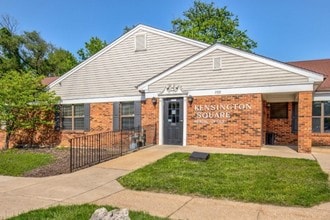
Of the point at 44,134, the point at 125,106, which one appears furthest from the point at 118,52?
the point at 44,134

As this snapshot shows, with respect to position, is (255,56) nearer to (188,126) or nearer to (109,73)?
(188,126)

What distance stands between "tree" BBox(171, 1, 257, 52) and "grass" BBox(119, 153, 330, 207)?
22811mm

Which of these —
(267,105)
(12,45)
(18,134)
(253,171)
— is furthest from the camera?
(12,45)

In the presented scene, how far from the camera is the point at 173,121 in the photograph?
12828 millimetres

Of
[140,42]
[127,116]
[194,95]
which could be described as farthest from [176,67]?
[127,116]

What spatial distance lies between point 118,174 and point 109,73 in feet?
28.9

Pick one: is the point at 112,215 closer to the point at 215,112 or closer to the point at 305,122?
the point at 215,112

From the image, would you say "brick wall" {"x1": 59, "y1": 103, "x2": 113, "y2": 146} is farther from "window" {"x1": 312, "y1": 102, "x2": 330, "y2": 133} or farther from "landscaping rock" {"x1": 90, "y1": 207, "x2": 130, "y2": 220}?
"landscaping rock" {"x1": 90, "y1": 207, "x2": 130, "y2": 220}

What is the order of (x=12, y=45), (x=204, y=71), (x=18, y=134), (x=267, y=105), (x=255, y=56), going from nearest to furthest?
(x=255, y=56) < (x=204, y=71) < (x=267, y=105) < (x=18, y=134) < (x=12, y=45)

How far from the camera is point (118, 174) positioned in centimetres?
770

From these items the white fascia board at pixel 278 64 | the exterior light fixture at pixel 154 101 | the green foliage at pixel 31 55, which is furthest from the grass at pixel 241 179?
the green foliage at pixel 31 55

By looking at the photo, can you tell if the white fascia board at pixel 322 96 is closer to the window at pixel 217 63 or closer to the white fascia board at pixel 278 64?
the white fascia board at pixel 278 64

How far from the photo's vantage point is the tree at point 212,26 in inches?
1218

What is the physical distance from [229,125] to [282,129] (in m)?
4.66
